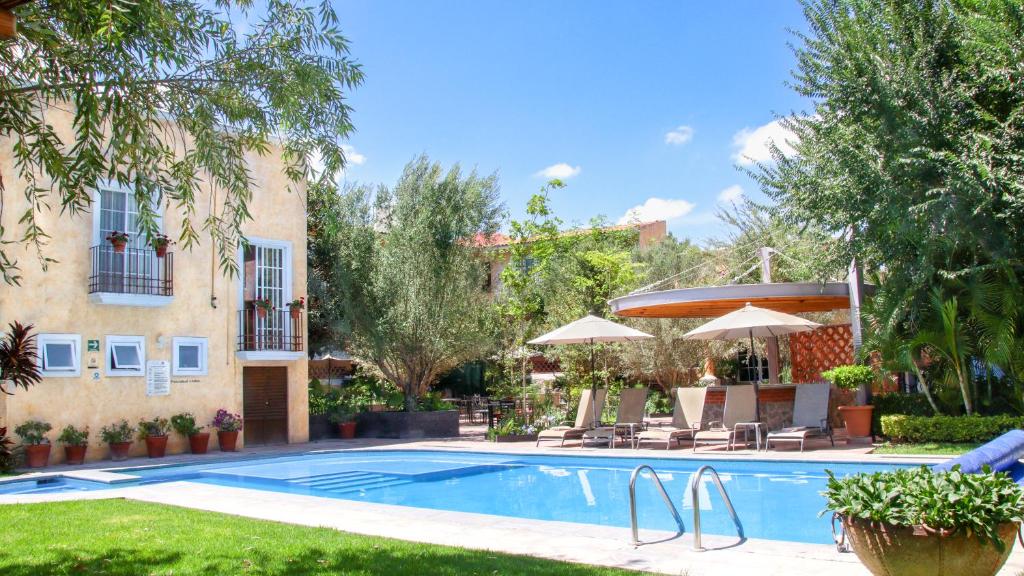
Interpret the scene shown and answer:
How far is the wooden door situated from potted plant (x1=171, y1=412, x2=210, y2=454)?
1.59 m

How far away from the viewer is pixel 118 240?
14469 millimetres

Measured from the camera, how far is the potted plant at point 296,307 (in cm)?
1747

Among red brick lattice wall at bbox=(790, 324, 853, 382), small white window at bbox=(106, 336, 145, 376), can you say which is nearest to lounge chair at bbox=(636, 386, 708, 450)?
red brick lattice wall at bbox=(790, 324, 853, 382)

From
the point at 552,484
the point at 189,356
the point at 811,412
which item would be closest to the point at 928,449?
the point at 811,412

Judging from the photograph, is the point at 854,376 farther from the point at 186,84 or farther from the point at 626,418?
the point at 186,84

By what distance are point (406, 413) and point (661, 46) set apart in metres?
9.68

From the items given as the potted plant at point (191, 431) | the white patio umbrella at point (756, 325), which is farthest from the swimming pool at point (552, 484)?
the white patio umbrella at point (756, 325)

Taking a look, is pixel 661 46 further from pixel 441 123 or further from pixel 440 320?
pixel 440 320

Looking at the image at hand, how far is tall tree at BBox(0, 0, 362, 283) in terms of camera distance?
→ 212 inches

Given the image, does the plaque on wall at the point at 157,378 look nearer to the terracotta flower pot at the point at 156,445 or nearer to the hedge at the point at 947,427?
the terracotta flower pot at the point at 156,445

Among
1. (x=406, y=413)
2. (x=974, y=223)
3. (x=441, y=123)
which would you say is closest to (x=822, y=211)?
(x=974, y=223)

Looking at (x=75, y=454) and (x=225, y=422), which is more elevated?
(x=225, y=422)

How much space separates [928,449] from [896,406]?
6.27 feet

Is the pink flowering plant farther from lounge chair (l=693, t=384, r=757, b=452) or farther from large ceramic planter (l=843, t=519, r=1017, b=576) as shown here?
large ceramic planter (l=843, t=519, r=1017, b=576)
